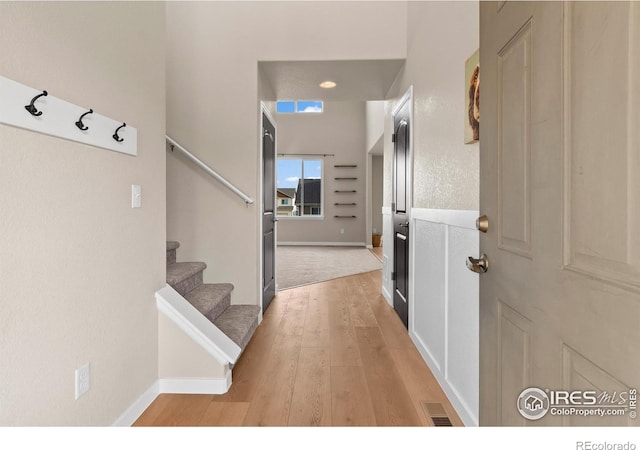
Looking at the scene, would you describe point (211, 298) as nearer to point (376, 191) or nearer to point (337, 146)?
point (337, 146)

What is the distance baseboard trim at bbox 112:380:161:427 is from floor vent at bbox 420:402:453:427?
1470 mm

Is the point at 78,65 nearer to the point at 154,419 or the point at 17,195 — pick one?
the point at 17,195

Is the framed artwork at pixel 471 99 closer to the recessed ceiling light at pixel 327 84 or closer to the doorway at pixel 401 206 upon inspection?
the doorway at pixel 401 206

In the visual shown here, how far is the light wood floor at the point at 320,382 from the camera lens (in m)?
1.71

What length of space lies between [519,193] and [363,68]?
275cm

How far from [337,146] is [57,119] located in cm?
861

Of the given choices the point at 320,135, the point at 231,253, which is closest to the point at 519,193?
the point at 231,253

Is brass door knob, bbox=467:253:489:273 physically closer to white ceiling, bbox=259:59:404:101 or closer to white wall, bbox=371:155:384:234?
white ceiling, bbox=259:59:404:101

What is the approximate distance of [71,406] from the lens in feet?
4.19

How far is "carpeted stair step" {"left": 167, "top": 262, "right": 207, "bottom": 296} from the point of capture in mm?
2305

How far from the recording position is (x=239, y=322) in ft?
8.33

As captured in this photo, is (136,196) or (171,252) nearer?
(136,196)

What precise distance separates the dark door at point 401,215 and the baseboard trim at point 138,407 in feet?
6.51

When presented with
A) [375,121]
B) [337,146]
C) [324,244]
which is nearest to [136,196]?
[375,121]
